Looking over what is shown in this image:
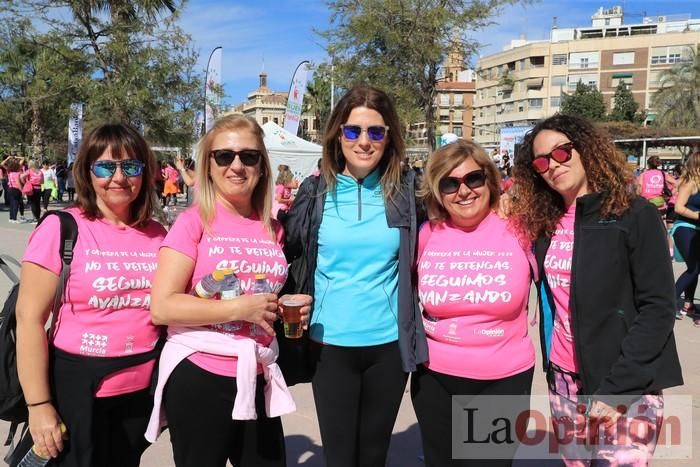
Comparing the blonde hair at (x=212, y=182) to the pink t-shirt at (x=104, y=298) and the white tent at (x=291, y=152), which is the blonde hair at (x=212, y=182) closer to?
the pink t-shirt at (x=104, y=298)

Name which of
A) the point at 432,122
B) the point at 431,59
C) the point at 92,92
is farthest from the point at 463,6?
the point at 92,92

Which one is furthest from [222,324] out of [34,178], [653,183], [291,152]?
[291,152]

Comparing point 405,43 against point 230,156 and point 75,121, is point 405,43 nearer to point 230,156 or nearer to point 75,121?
point 75,121

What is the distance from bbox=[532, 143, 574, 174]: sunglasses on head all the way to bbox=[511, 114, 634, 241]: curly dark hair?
1.5 inches

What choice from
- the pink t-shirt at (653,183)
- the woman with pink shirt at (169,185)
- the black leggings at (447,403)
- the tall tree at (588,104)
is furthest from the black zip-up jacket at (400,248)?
the tall tree at (588,104)

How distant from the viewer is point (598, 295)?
7.02ft

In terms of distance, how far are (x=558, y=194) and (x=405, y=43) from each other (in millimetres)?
14667

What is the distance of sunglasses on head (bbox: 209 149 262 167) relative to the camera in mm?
2215

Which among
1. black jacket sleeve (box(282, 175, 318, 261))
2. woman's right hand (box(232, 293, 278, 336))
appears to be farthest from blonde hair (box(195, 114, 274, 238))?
woman's right hand (box(232, 293, 278, 336))

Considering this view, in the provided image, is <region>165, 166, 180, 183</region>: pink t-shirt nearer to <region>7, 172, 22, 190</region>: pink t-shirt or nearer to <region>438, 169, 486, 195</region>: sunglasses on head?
<region>7, 172, 22, 190</region>: pink t-shirt

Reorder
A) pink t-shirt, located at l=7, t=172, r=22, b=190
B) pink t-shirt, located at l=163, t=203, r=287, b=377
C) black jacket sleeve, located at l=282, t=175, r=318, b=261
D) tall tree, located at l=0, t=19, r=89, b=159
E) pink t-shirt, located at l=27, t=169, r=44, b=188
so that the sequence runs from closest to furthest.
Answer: pink t-shirt, located at l=163, t=203, r=287, b=377, black jacket sleeve, located at l=282, t=175, r=318, b=261, pink t-shirt, located at l=27, t=169, r=44, b=188, pink t-shirt, located at l=7, t=172, r=22, b=190, tall tree, located at l=0, t=19, r=89, b=159

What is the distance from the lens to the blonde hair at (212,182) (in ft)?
7.23

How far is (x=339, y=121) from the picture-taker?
255 cm

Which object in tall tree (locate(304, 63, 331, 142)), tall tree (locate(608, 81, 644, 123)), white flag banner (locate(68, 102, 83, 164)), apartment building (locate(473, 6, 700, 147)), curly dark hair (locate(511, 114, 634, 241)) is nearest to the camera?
curly dark hair (locate(511, 114, 634, 241))
